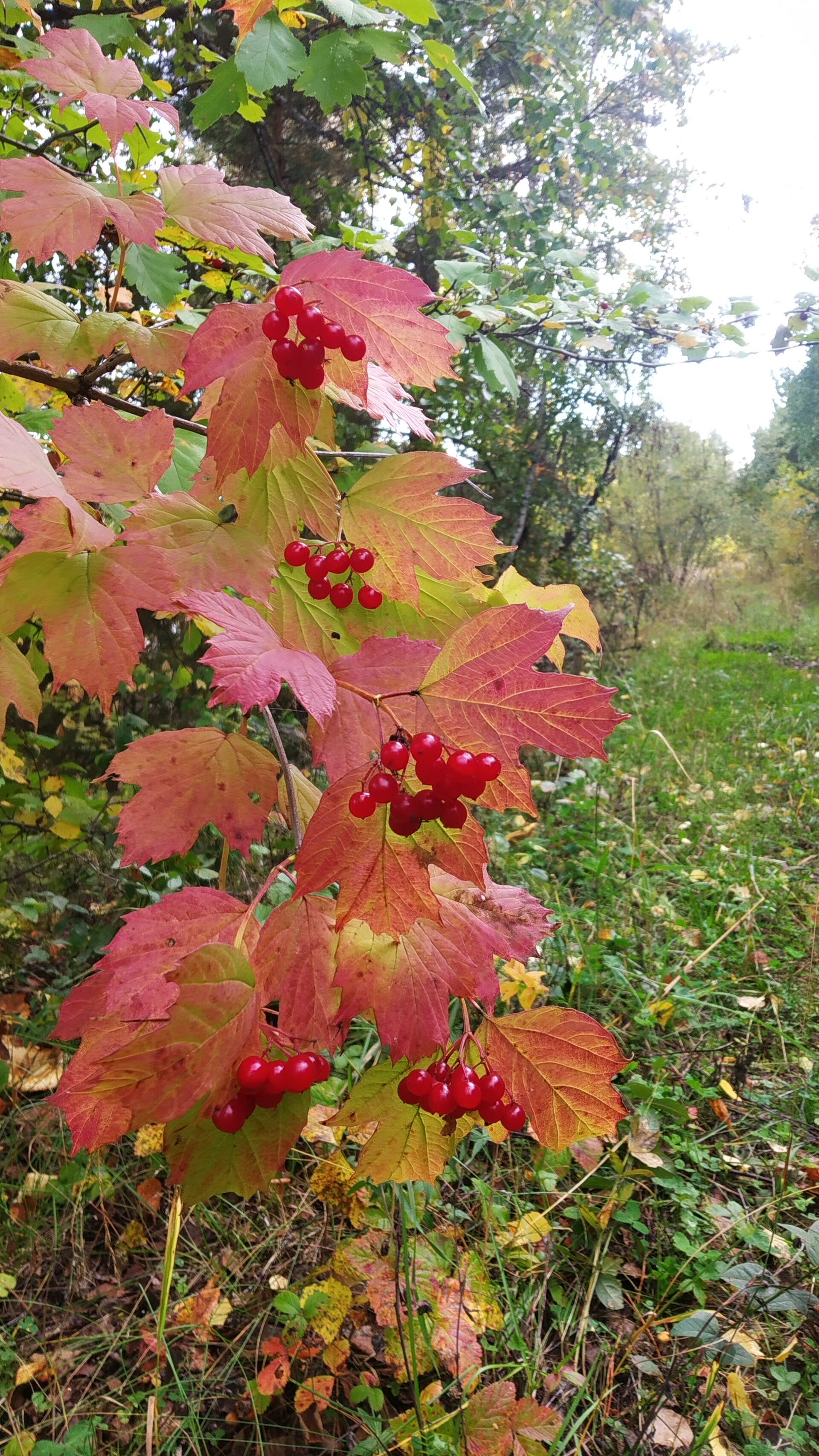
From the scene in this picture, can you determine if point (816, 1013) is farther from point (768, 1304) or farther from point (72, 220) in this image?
point (72, 220)

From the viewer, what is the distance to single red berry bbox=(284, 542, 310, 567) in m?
0.82

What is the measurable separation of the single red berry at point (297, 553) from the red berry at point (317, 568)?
13 millimetres

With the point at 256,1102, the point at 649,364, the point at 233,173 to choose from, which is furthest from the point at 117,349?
the point at 233,173

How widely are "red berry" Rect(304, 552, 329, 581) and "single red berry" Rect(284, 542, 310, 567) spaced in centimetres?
1

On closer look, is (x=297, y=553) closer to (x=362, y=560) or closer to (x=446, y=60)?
(x=362, y=560)

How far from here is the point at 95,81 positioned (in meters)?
0.99

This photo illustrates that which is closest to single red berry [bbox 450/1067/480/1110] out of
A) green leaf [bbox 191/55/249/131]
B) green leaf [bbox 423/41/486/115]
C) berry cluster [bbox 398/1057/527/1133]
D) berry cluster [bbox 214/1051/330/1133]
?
berry cluster [bbox 398/1057/527/1133]

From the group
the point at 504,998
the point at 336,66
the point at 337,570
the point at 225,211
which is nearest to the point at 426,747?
the point at 337,570

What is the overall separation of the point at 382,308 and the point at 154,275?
725mm

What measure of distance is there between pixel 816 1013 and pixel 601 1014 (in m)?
0.72

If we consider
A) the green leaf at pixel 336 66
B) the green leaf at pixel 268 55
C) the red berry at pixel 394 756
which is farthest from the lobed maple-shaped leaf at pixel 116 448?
the green leaf at pixel 336 66

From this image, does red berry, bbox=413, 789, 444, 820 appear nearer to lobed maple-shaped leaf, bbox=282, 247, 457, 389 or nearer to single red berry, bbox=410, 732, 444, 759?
single red berry, bbox=410, 732, 444, 759

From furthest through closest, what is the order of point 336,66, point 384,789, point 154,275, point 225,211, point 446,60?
point 446,60 → point 336,66 → point 154,275 → point 225,211 → point 384,789

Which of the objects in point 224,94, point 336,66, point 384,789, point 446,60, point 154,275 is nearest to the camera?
point 384,789
